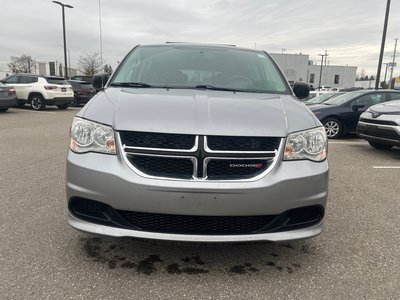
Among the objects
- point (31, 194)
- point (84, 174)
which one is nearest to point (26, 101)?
point (31, 194)

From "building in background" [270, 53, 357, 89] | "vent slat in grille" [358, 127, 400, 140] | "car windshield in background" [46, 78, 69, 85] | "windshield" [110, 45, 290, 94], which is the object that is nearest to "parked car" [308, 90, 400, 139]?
"vent slat in grille" [358, 127, 400, 140]

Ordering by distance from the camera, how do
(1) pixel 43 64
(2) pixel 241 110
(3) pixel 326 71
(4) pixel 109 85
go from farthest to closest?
1. (3) pixel 326 71
2. (1) pixel 43 64
3. (4) pixel 109 85
4. (2) pixel 241 110

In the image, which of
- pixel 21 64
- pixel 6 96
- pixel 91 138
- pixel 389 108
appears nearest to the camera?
pixel 91 138

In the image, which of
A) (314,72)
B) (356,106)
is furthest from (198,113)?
(314,72)

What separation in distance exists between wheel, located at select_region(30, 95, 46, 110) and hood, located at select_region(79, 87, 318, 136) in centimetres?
1508

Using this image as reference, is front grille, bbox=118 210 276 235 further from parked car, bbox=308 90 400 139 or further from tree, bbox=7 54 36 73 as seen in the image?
tree, bbox=7 54 36 73

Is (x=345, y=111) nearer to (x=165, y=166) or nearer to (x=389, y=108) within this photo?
(x=389, y=108)

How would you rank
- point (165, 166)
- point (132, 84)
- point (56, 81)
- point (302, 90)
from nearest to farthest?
point (165, 166) < point (132, 84) < point (302, 90) < point (56, 81)

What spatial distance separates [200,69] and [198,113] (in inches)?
52.8

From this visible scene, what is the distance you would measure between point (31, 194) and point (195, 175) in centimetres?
284

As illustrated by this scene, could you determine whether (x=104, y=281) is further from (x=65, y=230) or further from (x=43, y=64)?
(x=43, y=64)

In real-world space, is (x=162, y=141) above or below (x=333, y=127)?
above

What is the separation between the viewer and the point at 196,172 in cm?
240

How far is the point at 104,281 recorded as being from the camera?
100 inches
